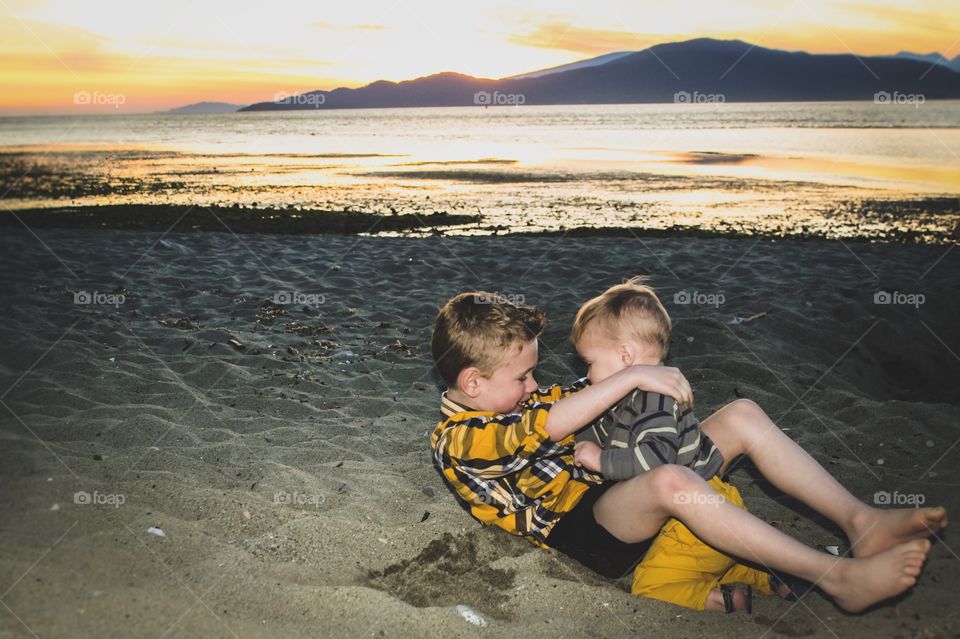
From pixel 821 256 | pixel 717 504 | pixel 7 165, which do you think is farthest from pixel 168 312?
pixel 7 165

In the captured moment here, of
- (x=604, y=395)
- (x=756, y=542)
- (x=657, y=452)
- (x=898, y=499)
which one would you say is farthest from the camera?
(x=898, y=499)

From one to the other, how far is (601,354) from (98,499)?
2.55m

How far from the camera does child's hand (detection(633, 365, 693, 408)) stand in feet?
8.93

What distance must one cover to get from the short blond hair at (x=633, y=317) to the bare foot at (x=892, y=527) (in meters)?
1.06

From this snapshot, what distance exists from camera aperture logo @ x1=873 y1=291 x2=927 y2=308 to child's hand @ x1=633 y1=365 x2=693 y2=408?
578 centimetres

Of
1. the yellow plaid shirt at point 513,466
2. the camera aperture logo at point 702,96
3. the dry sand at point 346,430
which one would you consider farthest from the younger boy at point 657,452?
the camera aperture logo at point 702,96

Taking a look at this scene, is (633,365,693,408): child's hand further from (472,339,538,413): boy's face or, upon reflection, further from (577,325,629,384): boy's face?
(472,339,538,413): boy's face

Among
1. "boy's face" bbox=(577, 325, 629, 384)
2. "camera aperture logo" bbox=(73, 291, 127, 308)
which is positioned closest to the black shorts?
"boy's face" bbox=(577, 325, 629, 384)

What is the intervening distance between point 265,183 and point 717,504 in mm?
21032

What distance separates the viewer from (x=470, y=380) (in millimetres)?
3006

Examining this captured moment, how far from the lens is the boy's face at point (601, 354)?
3156 mm

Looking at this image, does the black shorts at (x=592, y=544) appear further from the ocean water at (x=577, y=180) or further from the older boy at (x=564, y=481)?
the ocean water at (x=577, y=180)

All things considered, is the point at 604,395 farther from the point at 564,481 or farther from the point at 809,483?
the point at 809,483

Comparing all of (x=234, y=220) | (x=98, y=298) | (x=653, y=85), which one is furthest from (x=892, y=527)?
(x=653, y=85)
